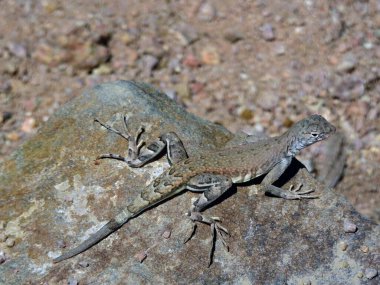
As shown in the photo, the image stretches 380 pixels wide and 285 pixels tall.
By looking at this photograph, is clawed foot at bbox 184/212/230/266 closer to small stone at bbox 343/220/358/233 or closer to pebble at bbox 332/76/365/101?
small stone at bbox 343/220/358/233

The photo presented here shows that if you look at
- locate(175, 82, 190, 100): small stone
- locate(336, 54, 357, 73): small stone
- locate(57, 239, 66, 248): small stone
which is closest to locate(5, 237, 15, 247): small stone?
locate(57, 239, 66, 248): small stone

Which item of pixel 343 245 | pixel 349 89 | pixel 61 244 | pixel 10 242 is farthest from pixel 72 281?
pixel 349 89

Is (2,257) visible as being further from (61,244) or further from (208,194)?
(208,194)

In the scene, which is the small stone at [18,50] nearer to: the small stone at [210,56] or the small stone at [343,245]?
the small stone at [210,56]

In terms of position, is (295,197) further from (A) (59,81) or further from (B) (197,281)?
(A) (59,81)

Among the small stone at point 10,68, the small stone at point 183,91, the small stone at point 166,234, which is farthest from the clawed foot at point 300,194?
the small stone at point 10,68
